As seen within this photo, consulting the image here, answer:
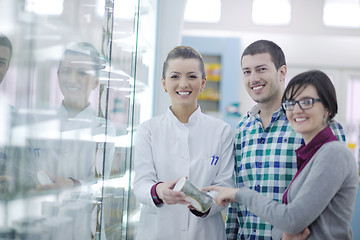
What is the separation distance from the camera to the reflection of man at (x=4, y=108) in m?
0.69

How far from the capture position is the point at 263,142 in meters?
1.67

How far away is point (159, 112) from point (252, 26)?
3383 mm

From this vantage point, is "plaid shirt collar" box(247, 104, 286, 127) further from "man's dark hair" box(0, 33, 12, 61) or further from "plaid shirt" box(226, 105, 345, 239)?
"man's dark hair" box(0, 33, 12, 61)

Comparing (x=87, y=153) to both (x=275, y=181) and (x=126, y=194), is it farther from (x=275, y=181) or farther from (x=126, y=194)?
(x=275, y=181)

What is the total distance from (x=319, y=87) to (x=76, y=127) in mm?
759

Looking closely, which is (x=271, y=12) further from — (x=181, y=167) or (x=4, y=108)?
(x=4, y=108)

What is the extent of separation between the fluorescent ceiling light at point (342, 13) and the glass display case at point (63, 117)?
5.18 m

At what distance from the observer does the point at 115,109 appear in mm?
1494

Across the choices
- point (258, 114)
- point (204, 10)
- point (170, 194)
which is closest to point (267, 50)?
point (258, 114)

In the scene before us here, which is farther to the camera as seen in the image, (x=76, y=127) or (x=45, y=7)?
(x=76, y=127)

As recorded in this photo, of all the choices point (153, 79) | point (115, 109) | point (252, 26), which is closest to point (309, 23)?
point (252, 26)

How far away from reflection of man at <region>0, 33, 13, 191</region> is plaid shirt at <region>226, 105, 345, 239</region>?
3.62 ft

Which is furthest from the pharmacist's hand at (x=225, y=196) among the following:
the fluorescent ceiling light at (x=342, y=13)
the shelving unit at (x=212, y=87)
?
the fluorescent ceiling light at (x=342, y=13)

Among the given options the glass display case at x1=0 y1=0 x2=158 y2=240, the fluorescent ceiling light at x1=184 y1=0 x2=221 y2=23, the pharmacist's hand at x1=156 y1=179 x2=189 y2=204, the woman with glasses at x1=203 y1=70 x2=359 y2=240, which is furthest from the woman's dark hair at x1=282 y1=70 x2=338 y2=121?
the fluorescent ceiling light at x1=184 y1=0 x2=221 y2=23
